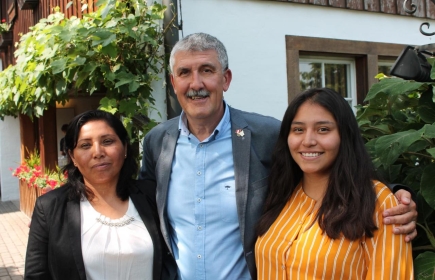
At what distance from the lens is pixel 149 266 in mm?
2252

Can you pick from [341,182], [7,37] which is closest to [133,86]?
[341,182]

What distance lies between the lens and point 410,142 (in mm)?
1731

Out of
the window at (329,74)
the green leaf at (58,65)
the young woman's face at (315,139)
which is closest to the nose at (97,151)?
the young woman's face at (315,139)

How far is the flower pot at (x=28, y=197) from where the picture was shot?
27.0ft

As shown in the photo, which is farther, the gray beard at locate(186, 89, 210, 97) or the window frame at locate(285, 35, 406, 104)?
the window frame at locate(285, 35, 406, 104)

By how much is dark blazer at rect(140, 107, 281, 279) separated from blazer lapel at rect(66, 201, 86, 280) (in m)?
0.39

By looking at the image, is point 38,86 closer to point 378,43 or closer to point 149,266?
point 149,266

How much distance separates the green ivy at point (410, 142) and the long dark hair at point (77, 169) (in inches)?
46.7

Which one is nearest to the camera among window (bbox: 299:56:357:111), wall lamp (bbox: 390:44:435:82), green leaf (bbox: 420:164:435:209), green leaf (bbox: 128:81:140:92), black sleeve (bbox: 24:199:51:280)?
green leaf (bbox: 420:164:435:209)

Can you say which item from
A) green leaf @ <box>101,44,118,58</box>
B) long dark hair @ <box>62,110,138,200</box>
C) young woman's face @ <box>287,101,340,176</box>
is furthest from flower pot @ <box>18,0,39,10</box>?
young woman's face @ <box>287,101,340,176</box>

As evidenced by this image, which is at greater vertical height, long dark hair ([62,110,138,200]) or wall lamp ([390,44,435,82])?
wall lamp ([390,44,435,82])

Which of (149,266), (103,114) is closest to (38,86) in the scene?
(103,114)

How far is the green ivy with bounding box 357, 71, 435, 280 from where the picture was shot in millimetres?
1777

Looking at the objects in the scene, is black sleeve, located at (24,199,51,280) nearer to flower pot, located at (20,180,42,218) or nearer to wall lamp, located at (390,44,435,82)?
wall lamp, located at (390,44,435,82)
